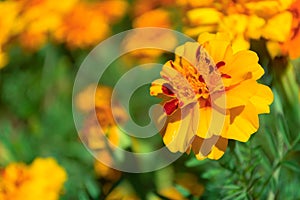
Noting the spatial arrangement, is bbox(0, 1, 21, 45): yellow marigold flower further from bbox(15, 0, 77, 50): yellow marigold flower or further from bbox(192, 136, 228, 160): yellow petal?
bbox(192, 136, 228, 160): yellow petal

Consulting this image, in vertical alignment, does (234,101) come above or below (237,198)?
above

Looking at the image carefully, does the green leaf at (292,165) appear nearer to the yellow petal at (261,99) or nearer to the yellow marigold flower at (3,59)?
the yellow petal at (261,99)

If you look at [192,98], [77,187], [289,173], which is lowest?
[77,187]

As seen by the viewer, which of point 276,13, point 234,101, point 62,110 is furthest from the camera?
point 62,110

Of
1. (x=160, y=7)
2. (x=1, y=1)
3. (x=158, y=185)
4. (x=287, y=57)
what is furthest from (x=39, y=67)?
(x=287, y=57)

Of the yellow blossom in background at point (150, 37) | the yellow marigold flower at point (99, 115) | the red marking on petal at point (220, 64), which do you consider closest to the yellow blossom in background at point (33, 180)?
the yellow marigold flower at point (99, 115)

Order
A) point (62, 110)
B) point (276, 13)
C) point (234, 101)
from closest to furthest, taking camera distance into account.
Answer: point (234, 101)
point (276, 13)
point (62, 110)

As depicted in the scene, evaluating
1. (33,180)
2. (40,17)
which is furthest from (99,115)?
(40,17)

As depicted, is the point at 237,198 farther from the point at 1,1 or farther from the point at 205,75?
the point at 1,1
